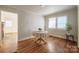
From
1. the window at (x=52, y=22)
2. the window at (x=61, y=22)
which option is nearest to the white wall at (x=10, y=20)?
the window at (x=52, y=22)

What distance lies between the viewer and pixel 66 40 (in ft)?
6.98

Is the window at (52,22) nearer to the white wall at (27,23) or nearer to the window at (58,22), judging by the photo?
the window at (58,22)

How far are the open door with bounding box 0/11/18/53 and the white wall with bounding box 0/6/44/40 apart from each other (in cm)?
10

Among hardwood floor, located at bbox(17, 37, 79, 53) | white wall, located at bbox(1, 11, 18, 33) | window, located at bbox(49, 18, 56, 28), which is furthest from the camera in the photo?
window, located at bbox(49, 18, 56, 28)

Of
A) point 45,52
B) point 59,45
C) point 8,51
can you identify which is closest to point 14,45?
point 8,51

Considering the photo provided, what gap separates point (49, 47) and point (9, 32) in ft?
3.57

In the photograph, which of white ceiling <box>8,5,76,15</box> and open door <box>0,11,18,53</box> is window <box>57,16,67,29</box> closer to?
white ceiling <box>8,5,76,15</box>

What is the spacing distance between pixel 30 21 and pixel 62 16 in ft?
2.81

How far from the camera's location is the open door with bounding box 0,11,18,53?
201 centimetres

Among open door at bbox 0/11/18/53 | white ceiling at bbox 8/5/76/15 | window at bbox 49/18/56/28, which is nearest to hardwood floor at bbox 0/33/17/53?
open door at bbox 0/11/18/53

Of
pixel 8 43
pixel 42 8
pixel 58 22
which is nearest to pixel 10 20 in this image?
pixel 8 43
